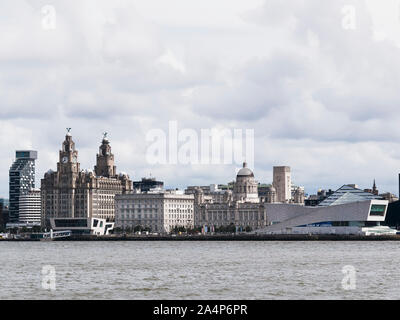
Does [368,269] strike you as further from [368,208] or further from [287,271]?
[368,208]

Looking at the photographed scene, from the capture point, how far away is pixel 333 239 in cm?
19138

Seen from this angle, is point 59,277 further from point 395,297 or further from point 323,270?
point 395,297

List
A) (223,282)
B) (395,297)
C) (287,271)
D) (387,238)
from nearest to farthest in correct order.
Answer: (395,297)
(223,282)
(287,271)
(387,238)

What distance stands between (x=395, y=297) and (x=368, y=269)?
2508 cm

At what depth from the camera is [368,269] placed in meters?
71.9
